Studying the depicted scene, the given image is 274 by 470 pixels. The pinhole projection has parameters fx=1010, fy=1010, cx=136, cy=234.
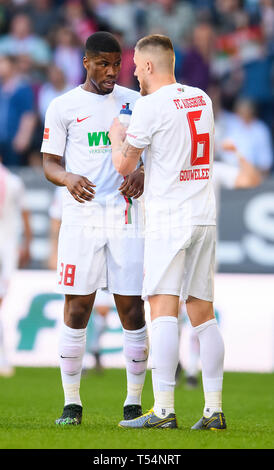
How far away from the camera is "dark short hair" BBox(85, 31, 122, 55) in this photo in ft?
20.5

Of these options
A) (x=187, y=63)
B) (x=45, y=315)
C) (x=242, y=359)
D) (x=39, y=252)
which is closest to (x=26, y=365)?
(x=45, y=315)

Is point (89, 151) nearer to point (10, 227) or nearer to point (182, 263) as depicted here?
point (182, 263)

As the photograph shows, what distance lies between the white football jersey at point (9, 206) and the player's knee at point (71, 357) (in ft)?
18.2

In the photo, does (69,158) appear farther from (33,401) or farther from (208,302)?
(33,401)

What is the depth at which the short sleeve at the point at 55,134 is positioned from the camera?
6305 mm

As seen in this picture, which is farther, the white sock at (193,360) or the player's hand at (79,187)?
the white sock at (193,360)

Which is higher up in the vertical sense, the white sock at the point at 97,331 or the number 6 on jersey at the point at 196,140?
the number 6 on jersey at the point at 196,140

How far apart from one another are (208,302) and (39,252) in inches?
259

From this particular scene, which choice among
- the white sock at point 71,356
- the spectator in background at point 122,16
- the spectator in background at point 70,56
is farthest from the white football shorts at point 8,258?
the white sock at point 71,356

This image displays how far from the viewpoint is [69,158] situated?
6398 millimetres

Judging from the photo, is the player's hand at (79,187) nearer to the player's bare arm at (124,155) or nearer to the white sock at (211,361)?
the player's bare arm at (124,155)

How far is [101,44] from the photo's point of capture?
626cm

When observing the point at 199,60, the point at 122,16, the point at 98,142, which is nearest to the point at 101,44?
the point at 98,142

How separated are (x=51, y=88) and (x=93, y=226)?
28.6ft
